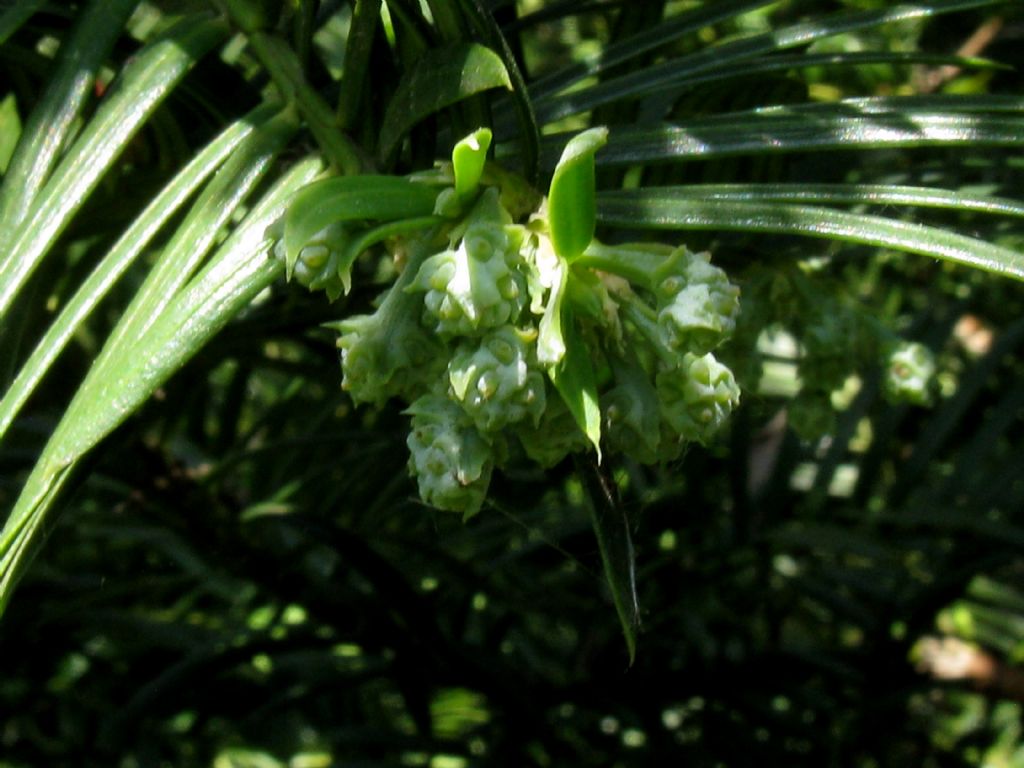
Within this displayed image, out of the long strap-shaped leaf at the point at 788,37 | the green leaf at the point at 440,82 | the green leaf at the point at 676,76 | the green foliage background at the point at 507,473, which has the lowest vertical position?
the green foliage background at the point at 507,473

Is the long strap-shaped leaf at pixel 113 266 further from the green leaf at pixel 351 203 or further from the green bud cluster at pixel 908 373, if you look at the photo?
the green bud cluster at pixel 908 373

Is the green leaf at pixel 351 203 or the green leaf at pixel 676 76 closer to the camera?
the green leaf at pixel 351 203

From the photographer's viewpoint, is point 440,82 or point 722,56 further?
point 722,56

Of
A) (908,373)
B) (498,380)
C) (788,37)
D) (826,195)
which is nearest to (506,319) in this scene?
(498,380)

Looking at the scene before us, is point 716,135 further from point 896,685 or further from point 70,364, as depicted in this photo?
point 896,685

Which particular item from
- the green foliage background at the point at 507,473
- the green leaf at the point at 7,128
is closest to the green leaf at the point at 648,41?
the green foliage background at the point at 507,473

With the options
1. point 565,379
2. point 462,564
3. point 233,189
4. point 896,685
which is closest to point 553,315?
point 565,379

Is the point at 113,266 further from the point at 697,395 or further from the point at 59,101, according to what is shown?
the point at 697,395

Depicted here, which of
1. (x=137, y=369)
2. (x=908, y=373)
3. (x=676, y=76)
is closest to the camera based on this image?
(x=137, y=369)
